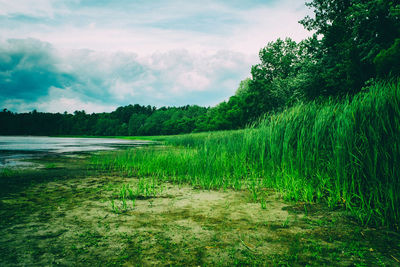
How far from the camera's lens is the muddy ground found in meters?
1.76

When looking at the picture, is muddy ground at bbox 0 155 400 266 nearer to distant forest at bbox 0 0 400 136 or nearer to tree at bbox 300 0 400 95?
distant forest at bbox 0 0 400 136

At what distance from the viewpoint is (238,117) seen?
4059cm

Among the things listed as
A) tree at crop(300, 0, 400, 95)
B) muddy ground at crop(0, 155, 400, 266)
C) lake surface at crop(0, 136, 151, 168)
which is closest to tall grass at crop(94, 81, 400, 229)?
muddy ground at crop(0, 155, 400, 266)

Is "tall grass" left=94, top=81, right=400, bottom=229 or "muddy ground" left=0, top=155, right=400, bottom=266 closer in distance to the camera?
"muddy ground" left=0, top=155, right=400, bottom=266

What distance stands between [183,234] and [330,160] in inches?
93.1

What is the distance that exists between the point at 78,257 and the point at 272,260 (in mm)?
1541

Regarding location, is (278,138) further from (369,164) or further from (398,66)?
(398,66)

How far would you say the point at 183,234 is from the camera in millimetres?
2215

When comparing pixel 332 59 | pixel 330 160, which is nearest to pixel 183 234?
pixel 330 160

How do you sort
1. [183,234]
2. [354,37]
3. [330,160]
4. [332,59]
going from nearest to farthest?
1. [183,234]
2. [330,160]
3. [354,37]
4. [332,59]

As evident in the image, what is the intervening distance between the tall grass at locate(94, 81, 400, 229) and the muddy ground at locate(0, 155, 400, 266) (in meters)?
0.32

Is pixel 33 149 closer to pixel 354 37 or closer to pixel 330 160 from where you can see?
pixel 330 160

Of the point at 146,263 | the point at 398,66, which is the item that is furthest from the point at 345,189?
the point at 398,66

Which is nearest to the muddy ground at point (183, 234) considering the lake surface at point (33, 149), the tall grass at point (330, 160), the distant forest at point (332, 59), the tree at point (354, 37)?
the tall grass at point (330, 160)
